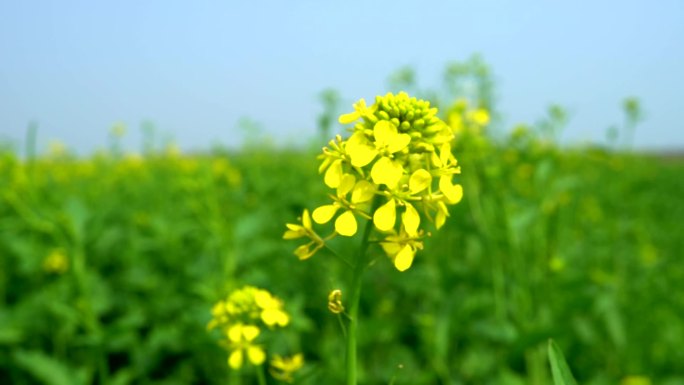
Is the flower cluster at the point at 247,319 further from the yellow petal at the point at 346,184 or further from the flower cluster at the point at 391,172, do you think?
the yellow petal at the point at 346,184

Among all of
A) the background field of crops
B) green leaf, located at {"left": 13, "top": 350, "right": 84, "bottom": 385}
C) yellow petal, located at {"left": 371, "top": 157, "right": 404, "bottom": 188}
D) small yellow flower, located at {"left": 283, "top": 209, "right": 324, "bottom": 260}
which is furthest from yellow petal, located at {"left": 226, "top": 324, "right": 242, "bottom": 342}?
green leaf, located at {"left": 13, "top": 350, "right": 84, "bottom": 385}

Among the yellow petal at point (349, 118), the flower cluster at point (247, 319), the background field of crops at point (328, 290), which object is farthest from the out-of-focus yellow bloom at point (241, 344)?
the background field of crops at point (328, 290)

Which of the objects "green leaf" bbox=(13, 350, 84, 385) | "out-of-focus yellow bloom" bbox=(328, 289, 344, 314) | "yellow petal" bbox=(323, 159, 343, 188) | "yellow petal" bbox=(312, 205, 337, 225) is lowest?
"green leaf" bbox=(13, 350, 84, 385)

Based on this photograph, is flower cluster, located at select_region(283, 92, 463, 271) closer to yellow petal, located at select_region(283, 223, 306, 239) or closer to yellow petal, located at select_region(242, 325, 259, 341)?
yellow petal, located at select_region(283, 223, 306, 239)

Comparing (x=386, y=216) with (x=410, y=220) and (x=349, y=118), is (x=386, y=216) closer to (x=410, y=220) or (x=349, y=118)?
(x=410, y=220)

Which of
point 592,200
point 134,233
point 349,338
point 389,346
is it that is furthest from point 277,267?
point 592,200

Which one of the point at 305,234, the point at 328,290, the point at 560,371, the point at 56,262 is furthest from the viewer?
the point at 56,262

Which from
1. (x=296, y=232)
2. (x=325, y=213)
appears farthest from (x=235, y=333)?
(x=325, y=213)

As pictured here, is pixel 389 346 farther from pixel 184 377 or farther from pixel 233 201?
pixel 233 201
